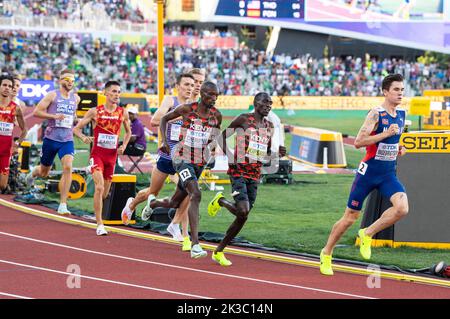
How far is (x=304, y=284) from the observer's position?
31.0 ft

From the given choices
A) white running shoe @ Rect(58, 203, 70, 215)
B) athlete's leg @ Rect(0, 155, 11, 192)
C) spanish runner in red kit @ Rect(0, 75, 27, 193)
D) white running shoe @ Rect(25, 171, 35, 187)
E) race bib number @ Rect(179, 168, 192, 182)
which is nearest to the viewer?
race bib number @ Rect(179, 168, 192, 182)

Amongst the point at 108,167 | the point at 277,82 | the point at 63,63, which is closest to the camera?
the point at 108,167

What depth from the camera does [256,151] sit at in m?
10.6

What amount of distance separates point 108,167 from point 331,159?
12.2 m

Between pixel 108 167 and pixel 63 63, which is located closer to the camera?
pixel 108 167

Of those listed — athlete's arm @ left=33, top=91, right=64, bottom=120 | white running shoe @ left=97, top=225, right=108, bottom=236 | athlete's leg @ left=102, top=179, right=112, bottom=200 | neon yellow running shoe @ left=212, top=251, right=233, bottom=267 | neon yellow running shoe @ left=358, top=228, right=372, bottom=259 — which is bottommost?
white running shoe @ left=97, top=225, right=108, bottom=236

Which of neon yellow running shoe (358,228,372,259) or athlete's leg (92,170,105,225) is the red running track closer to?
neon yellow running shoe (358,228,372,259)

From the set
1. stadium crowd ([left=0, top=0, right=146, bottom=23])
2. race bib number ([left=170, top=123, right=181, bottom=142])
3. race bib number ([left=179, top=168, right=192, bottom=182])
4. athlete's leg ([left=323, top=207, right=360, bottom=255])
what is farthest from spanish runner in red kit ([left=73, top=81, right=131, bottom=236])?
stadium crowd ([left=0, top=0, right=146, bottom=23])

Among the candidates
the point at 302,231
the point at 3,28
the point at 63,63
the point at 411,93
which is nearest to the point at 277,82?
the point at 411,93

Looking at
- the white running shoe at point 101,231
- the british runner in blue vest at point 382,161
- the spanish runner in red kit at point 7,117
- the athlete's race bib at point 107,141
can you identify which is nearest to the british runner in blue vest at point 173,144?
the white running shoe at point 101,231

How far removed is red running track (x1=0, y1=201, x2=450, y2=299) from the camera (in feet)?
29.1

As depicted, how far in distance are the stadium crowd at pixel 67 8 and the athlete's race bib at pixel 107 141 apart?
4899 centimetres

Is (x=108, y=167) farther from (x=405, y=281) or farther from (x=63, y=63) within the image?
(x=63, y=63)

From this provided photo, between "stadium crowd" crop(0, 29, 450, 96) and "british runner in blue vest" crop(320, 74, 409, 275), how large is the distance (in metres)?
42.8
